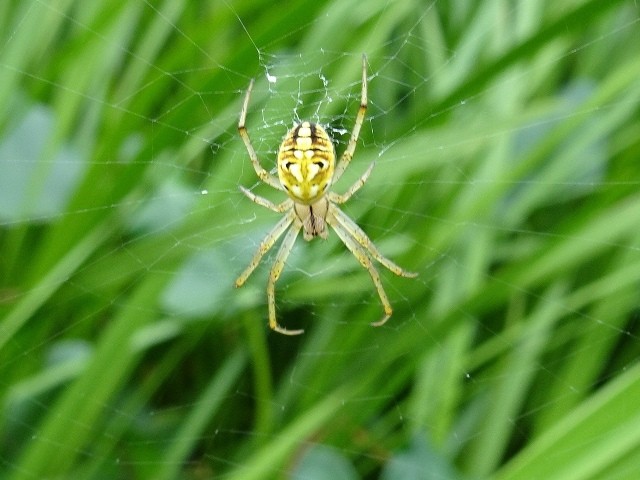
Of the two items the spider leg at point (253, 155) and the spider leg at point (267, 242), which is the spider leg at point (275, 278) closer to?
the spider leg at point (267, 242)

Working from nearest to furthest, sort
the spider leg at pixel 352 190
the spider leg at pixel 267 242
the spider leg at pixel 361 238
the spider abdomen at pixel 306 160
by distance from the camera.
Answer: the spider abdomen at pixel 306 160, the spider leg at pixel 352 190, the spider leg at pixel 361 238, the spider leg at pixel 267 242

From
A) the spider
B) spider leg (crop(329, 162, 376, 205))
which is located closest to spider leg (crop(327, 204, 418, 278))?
the spider

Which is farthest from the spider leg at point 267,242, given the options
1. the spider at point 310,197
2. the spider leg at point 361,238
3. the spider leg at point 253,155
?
the spider leg at point 253,155

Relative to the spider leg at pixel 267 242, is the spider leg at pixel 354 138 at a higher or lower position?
lower

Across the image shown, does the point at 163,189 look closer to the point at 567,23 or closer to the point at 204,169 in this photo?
the point at 204,169

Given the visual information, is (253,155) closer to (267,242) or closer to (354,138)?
(354,138)

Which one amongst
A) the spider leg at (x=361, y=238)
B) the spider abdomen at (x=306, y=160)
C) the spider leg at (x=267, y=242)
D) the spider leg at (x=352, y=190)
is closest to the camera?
the spider abdomen at (x=306, y=160)

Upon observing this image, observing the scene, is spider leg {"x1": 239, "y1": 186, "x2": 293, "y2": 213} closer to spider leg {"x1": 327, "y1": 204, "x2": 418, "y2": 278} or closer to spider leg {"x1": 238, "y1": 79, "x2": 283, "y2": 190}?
spider leg {"x1": 238, "y1": 79, "x2": 283, "y2": 190}
